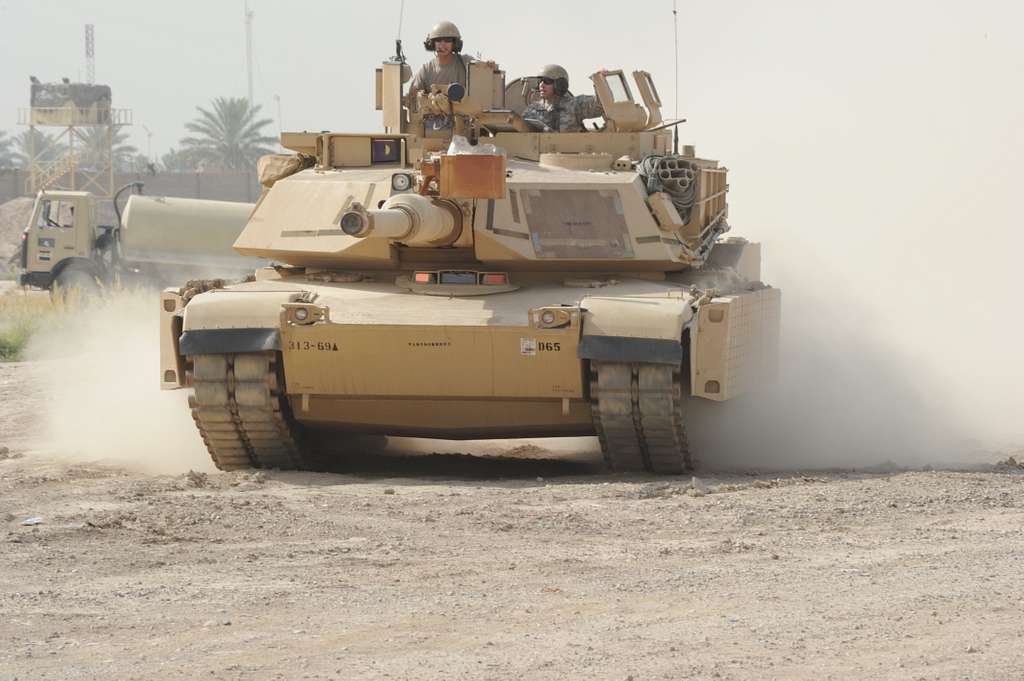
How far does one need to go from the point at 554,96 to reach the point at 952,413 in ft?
14.5

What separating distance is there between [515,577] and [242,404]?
4156 mm

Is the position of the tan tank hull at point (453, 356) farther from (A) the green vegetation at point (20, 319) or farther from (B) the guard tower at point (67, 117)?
(B) the guard tower at point (67, 117)

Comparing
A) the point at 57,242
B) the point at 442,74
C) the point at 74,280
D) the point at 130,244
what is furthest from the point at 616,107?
the point at 57,242

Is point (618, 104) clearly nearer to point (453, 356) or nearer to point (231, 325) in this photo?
point (453, 356)

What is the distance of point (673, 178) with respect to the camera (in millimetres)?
13266

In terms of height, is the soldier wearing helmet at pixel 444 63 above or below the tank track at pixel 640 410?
above

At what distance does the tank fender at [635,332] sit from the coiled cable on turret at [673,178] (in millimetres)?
2021

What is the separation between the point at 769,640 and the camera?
6.56 meters

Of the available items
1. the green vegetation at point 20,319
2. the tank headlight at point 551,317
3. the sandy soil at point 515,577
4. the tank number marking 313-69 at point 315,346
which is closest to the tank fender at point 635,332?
the tank headlight at point 551,317

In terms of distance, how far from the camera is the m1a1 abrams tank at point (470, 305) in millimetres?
11289

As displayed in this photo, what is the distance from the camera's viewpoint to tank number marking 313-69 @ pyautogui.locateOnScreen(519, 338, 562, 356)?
11258 millimetres

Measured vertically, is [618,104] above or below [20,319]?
above

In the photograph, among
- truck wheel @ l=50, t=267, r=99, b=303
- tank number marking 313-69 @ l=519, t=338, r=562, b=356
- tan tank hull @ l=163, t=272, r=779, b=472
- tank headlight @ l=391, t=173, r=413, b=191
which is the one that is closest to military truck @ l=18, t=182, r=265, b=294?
truck wheel @ l=50, t=267, r=99, b=303

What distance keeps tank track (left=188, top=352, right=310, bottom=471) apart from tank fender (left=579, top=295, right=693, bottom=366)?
6.83 ft
